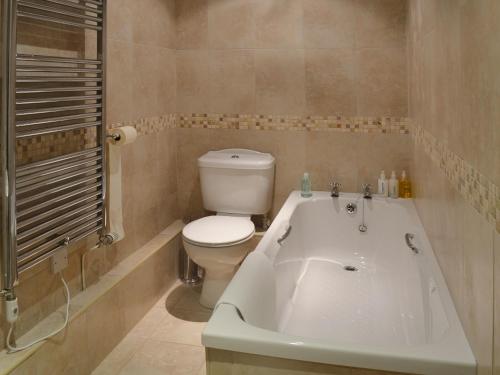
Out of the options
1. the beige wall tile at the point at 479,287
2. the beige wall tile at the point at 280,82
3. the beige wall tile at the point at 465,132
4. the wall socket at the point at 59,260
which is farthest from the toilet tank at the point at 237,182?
the beige wall tile at the point at 479,287

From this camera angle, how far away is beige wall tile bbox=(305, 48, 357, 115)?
126 inches

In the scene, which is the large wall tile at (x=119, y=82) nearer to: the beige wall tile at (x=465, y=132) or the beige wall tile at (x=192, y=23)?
the beige wall tile at (x=192, y=23)

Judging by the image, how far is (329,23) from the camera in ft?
10.4

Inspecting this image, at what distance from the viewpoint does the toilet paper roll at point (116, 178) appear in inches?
93.8

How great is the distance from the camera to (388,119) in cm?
319

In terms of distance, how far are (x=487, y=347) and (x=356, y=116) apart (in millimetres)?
2251

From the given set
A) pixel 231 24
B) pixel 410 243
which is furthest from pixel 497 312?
pixel 231 24

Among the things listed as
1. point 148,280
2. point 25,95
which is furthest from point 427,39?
point 148,280

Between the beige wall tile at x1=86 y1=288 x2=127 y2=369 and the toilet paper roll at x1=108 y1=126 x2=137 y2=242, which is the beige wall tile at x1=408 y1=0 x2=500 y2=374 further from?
the beige wall tile at x1=86 y1=288 x2=127 y2=369

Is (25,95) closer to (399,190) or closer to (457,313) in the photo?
(457,313)

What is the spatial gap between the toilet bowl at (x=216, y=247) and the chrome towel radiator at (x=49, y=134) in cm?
59

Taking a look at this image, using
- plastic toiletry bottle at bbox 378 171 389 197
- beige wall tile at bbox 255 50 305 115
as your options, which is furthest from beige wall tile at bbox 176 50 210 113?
plastic toiletry bottle at bbox 378 171 389 197

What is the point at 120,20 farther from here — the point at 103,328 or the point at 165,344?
the point at 165,344

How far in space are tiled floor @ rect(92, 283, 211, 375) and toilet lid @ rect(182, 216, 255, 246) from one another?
1.57 feet
